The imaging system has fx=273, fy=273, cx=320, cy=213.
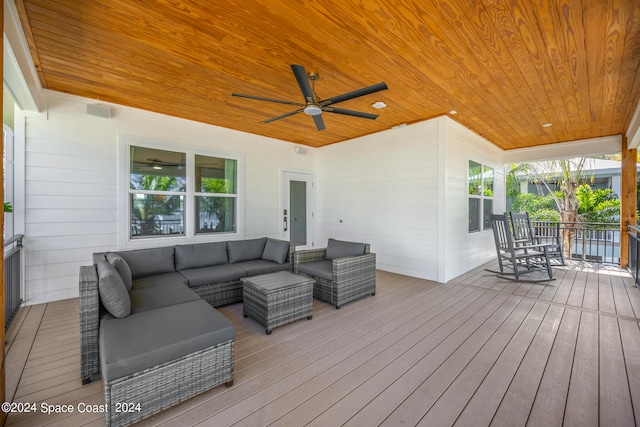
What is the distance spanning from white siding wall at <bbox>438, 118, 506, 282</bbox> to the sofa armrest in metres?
4.54

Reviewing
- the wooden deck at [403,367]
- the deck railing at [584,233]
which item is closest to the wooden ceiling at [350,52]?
the wooden deck at [403,367]

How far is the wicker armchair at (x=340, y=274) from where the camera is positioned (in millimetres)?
3490

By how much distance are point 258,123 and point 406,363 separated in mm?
4379

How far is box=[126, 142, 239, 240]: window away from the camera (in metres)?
4.38

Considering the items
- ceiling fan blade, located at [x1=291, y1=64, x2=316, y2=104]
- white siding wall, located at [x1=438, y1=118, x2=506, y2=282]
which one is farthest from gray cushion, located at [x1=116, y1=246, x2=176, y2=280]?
white siding wall, located at [x1=438, y1=118, x2=506, y2=282]

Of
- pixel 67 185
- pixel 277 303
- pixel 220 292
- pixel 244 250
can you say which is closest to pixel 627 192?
pixel 277 303

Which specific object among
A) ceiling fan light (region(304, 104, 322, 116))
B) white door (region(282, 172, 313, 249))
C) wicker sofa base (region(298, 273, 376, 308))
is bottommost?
wicker sofa base (region(298, 273, 376, 308))

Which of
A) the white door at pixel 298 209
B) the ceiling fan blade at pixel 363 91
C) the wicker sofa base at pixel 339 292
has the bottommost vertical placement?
the wicker sofa base at pixel 339 292

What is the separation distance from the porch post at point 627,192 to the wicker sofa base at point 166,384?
7.49 m

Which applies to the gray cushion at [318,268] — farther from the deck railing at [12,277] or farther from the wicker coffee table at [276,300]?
the deck railing at [12,277]

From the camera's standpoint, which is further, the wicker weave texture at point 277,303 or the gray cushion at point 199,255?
the gray cushion at point 199,255

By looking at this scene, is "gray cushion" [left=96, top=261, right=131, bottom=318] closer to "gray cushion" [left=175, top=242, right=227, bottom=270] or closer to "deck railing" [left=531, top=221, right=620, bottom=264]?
"gray cushion" [left=175, top=242, right=227, bottom=270]

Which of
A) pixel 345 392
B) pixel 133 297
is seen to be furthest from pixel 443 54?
pixel 133 297

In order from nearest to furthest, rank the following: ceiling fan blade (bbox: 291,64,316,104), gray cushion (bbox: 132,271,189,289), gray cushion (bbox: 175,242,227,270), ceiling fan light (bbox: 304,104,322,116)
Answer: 1. ceiling fan blade (bbox: 291,64,316,104)
2. ceiling fan light (bbox: 304,104,322,116)
3. gray cushion (bbox: 132,271,189,289)
4. gray cushion (bbox: 175,242,227,270)
